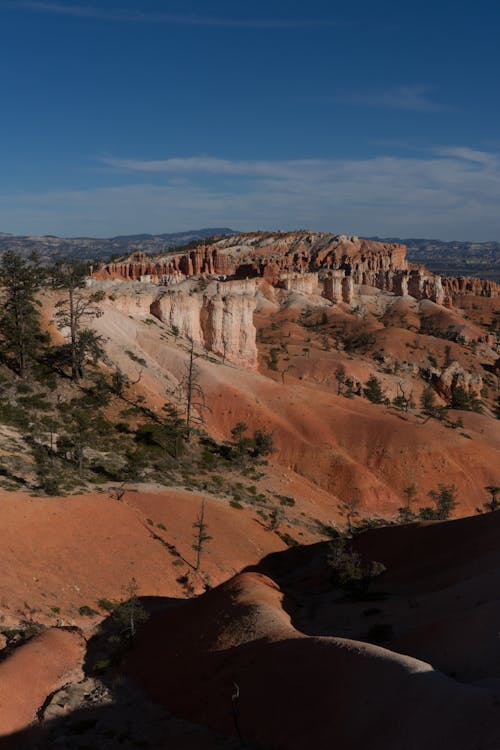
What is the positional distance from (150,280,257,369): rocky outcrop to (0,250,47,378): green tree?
18602mm

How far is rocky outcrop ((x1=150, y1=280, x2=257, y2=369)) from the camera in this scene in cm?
6378

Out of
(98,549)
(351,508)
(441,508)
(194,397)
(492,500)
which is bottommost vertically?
(492,500)

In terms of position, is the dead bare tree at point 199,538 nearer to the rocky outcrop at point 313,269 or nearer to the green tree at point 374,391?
the green tree at point 374,391

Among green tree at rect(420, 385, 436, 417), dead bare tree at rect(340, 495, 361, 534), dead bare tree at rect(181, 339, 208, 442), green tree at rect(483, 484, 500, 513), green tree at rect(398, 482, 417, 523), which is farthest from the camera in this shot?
green tree at rect(420, 385, 436, 417)

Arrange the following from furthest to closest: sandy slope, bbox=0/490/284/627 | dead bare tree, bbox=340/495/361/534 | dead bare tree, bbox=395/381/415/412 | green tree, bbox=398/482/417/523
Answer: dead bare tree, bbox=395/381/415/412 → green tree, bbox=398/482/417/523 → dead bare tree, bbox=340/495/361/534 → sandy slope, bbox=0/490/284/627

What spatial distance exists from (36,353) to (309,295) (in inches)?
3658

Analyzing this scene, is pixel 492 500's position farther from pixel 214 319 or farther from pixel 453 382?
pixel 453 382

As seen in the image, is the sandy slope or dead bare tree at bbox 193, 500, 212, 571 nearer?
the sandy slope

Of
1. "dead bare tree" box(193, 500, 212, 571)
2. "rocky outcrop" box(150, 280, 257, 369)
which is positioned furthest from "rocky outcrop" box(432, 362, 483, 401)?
"dead bare tree" box(193, 500, 212, 571)

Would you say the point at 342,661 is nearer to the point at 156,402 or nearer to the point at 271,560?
the point at 271,560

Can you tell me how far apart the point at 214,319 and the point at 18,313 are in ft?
82.7

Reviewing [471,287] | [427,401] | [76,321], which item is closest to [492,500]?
[427,401]

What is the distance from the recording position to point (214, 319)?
65.6m

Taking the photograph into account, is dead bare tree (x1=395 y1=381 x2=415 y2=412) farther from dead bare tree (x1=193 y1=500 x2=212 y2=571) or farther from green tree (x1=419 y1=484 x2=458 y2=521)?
dead bare tree (x1=193 y1=500 x2=212 y2=571)
